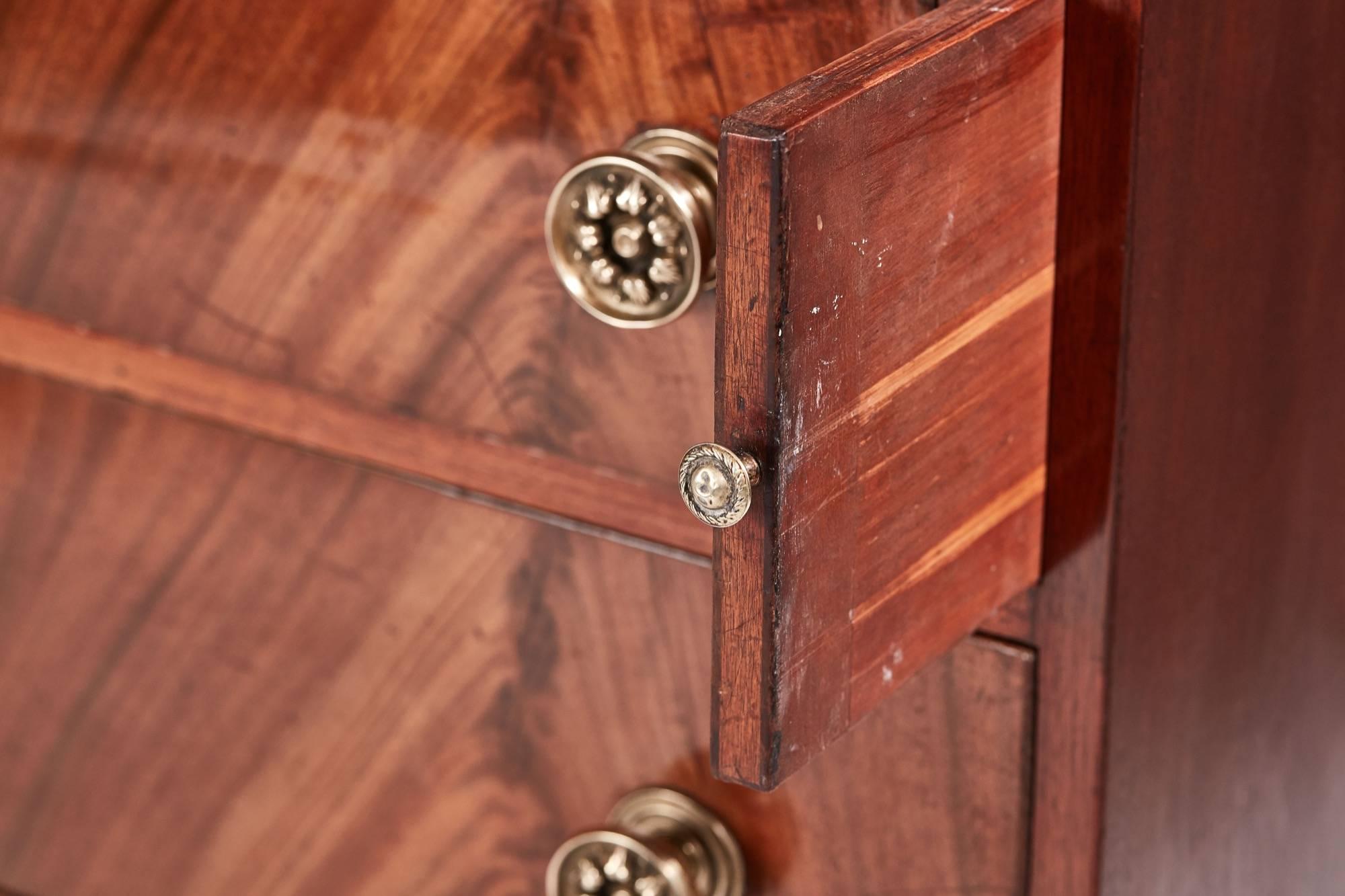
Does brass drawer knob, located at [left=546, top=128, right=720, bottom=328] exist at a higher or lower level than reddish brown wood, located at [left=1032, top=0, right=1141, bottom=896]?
higher

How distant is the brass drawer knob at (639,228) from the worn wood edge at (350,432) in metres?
0.07

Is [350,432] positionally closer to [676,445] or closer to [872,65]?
[676,445]

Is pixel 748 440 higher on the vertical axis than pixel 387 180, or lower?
lower

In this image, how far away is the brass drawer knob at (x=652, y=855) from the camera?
54cm

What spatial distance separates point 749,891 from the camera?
0.57 meters

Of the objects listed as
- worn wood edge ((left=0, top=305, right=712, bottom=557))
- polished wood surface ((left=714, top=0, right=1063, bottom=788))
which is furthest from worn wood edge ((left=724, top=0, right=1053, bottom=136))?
Answer: worn wood edge ((left=0, top=305, right=712, bottom=557))

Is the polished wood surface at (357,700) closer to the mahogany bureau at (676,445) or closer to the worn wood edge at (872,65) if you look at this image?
the mahogany bureau at (676,445)

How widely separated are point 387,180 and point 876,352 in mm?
214

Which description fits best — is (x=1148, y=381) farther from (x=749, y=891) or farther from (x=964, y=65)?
(x=749, y=891)

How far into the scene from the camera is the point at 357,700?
2.05 ft

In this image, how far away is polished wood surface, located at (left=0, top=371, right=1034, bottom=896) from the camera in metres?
0.53

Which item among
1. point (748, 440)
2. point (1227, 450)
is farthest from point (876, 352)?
point (1227, 450)

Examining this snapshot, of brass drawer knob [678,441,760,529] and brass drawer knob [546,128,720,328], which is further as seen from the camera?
brass drawer knob [546,128,720,328]

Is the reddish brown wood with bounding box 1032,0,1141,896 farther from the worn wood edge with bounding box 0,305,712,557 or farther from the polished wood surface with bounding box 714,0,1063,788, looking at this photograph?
the worn wood edge with bounding box 0,305,712,557
